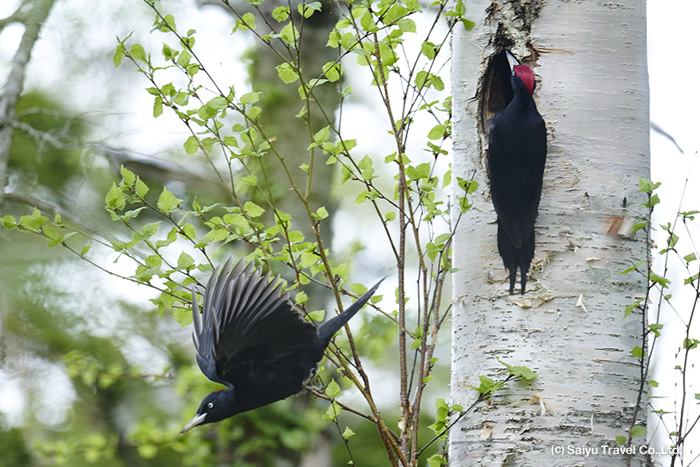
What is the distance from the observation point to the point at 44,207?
3.68 metres

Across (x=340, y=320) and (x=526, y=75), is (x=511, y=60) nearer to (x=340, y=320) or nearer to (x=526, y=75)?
(x=526, y=75)

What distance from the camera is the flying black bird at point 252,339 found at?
4.85 feet

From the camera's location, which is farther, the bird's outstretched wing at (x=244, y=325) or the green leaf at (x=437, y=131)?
the green leaf at (x=437, y=131)

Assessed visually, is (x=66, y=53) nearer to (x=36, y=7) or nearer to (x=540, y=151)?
(x=36, y=7)

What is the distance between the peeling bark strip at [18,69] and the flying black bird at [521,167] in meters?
2.88

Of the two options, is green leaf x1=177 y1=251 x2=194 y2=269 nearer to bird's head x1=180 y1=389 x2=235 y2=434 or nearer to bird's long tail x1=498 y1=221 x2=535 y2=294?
bird's head x1=180 y1=389 x2=235 y2=434

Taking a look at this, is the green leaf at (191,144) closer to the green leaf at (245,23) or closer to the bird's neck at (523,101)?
the green leaf at (245,23)


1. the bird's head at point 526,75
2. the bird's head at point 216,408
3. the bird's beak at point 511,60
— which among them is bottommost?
the bird's head at point 216,408

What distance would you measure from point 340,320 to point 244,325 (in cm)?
20

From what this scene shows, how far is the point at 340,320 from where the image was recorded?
1.53 m

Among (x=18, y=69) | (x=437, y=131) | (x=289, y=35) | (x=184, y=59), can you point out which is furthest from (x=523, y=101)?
(x=18, y=69)

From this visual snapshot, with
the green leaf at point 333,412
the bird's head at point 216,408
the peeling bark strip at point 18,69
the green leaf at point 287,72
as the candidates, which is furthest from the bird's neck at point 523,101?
the peeling bark strip at point 18,69

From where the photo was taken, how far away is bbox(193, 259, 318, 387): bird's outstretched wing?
1.48 metres

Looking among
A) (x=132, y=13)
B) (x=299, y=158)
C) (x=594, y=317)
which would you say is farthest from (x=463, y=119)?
(x=132, y=13)
